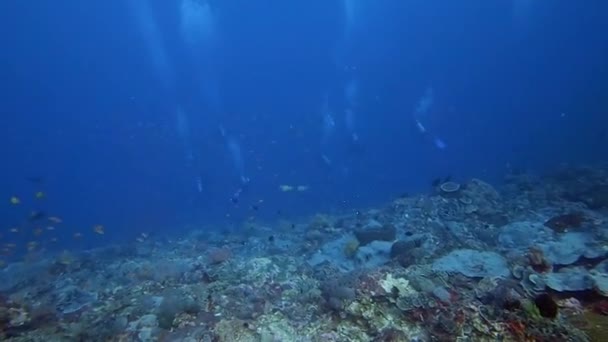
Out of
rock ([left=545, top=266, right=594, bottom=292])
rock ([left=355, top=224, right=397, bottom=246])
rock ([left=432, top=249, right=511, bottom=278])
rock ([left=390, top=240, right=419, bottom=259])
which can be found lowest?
rock ([left=545, top=266, right=594, bottom=292])

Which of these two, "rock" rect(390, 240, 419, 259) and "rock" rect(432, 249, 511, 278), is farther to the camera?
"rock" rect(390, 240, 419, 259)

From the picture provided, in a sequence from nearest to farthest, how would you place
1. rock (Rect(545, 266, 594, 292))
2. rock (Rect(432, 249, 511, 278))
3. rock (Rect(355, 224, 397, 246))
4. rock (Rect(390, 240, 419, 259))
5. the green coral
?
the green coral
rock (Rect(545, 266, 594, 292))
rock (Rect(432, 249, 511, 278))
rock (Rect(390, 240, 419, 259))
rock (Rect(355, 224, 397, 246))

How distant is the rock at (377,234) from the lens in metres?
10.9

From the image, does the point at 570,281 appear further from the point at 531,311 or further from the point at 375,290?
the point at 375,290

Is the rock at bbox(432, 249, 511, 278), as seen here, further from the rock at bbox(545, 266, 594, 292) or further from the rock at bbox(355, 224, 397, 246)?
the rock at bbox(355, 224, 397, 246)

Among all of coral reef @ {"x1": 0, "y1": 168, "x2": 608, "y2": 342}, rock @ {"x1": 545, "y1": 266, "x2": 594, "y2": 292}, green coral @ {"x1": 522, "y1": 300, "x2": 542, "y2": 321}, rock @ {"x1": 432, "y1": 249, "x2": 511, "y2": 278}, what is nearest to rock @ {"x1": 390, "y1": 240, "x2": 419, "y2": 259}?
coral reef @ {"x1": 0, "y1": 168, "x2": 608, "y2": 342}

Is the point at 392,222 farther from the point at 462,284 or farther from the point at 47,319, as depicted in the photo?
the point at 47,319

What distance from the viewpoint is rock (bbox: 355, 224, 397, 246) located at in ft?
35.8

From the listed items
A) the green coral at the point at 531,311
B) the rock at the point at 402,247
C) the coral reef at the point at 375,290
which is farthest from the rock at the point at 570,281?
the rock at the point at 402,247

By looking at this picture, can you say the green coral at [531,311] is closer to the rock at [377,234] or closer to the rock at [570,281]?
the rock at [570,281]

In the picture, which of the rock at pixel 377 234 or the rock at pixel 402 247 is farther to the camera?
the rock at pixel 377 234

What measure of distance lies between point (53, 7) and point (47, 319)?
195 ft

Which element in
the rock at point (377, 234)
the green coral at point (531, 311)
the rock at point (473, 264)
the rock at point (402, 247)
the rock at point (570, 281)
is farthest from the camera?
the rock at point (377, 234)

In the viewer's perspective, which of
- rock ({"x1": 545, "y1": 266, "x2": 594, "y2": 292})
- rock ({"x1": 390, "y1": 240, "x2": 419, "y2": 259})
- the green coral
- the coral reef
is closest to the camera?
the green coral
